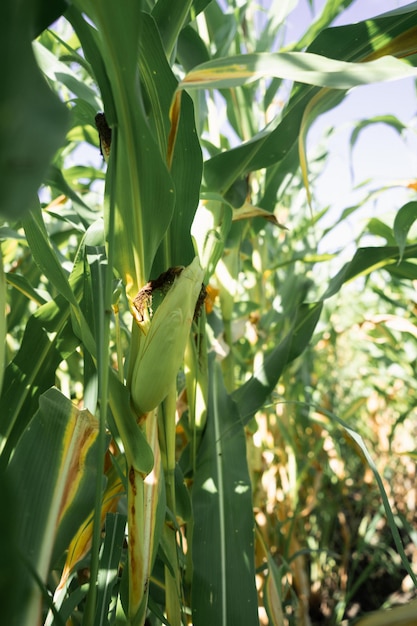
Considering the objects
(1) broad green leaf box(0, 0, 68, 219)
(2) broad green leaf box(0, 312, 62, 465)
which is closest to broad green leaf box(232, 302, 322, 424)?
(2) broad green leaf box(0, 312, 62, 465)

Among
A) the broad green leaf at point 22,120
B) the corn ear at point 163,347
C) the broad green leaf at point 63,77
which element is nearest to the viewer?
the broad green leaf at point 22,120

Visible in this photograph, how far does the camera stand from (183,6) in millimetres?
450

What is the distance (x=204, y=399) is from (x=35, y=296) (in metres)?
0.23

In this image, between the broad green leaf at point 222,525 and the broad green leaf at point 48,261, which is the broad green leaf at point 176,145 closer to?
the broad green leaf at point 48,261

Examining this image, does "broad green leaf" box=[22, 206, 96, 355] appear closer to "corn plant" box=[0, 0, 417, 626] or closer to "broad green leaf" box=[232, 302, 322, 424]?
"corn plant" box=[0, 0, 417, 626]

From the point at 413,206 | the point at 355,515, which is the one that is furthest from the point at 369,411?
the point at 413,206

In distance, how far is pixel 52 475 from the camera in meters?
0.36

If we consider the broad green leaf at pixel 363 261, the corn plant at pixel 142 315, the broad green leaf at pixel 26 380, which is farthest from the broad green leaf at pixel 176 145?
the broad green leaf at pixel 363 261

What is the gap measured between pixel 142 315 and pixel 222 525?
0.84 ft

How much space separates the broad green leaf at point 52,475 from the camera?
1.10ft

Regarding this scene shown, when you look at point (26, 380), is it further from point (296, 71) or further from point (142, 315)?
point (296, 71)

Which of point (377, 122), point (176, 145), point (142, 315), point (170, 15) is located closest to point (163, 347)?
point (142, 315)

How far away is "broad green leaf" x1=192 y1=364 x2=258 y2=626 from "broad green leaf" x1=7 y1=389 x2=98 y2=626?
19cm

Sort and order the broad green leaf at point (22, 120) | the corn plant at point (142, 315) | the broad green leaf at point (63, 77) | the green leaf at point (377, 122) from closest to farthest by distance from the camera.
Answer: the broad green leaf at point (22, 120)
the corn plant at point (142, 315)
the broad green leaf at point (63, 77)
the green leaf at point (377, 122)
